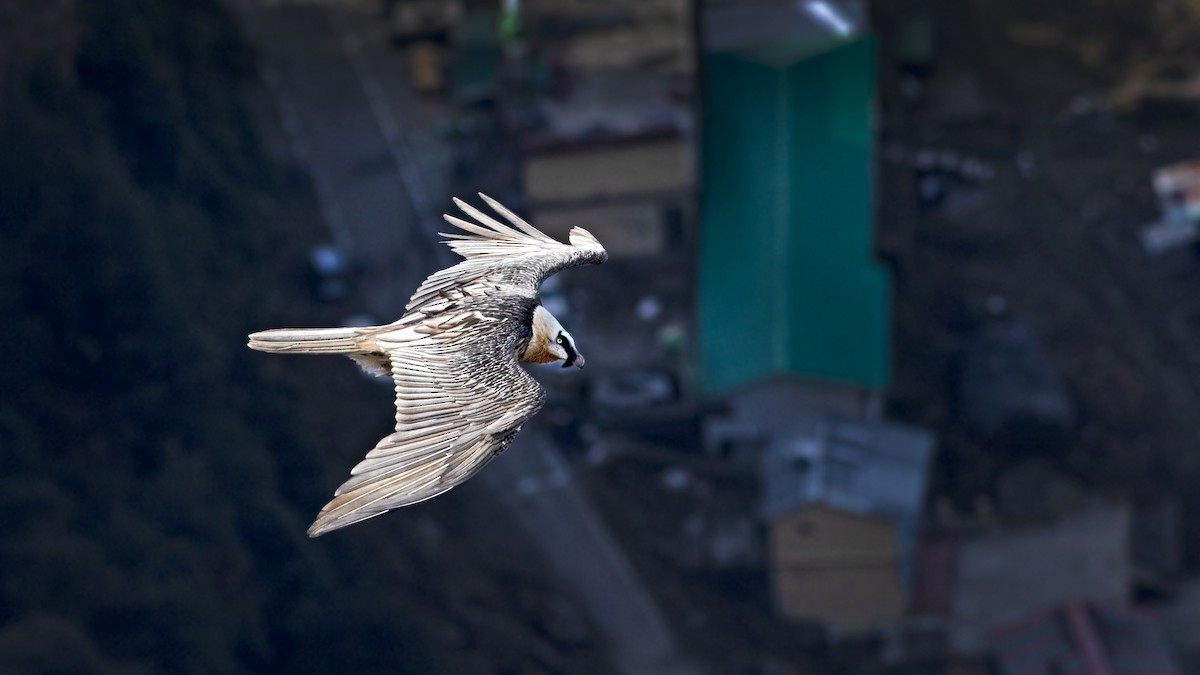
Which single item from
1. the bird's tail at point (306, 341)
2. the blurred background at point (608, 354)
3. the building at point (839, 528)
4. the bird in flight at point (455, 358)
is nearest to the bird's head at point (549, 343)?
the bird in flight at point (455, 358)

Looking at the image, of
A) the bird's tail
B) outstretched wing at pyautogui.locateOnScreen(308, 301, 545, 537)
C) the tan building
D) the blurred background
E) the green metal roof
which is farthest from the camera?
the green metal roof

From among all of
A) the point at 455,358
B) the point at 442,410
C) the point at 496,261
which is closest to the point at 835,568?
the point at 496,261

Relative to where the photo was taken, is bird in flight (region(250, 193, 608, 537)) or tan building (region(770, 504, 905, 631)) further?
tan building (region(770, 504, 905, 631))

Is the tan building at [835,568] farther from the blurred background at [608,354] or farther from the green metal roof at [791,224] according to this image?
the green metal roof at [791,224]

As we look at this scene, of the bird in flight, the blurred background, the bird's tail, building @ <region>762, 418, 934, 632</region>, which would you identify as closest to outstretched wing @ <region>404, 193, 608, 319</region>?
the bird in flight

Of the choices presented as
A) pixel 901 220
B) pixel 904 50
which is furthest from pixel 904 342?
pixel 904 50

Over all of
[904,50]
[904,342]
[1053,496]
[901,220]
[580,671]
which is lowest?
[580,671]

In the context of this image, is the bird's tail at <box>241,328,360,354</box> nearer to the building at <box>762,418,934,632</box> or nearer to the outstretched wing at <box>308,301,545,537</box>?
the outstretched wing at <box>308,301,545,537</box>

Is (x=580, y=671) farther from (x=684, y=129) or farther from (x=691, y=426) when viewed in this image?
(x=684, y=129)
